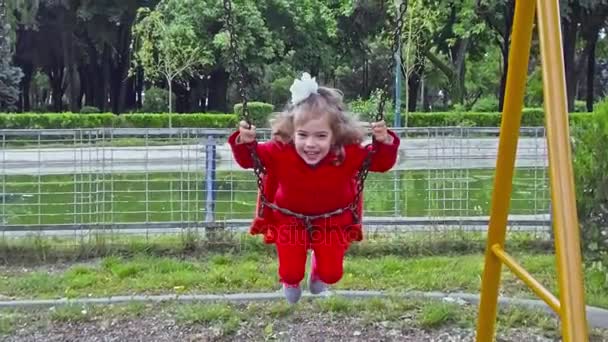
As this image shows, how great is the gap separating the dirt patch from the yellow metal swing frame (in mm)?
1022

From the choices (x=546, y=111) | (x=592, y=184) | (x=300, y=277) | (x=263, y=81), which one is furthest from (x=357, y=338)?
(x=263, y=81)

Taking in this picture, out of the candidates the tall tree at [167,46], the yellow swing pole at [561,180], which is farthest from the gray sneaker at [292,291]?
the tall tree at [167,46]

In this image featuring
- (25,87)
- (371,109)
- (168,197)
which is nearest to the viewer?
(168,197)

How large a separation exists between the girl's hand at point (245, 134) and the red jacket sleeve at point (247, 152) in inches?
0.5

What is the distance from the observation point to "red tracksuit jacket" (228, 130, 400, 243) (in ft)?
8.71

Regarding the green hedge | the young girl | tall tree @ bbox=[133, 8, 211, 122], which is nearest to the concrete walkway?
the young girl

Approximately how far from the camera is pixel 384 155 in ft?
8.73

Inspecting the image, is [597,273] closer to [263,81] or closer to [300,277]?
[300,277]

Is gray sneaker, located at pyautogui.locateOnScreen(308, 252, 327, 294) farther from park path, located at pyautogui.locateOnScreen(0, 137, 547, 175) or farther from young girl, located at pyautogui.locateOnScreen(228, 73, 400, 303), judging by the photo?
park path, located at pyautogui.locateOnScreen(0, 137, 547, 175)

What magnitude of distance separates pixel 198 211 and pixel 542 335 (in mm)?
2904

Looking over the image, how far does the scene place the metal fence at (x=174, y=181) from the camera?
5.93m

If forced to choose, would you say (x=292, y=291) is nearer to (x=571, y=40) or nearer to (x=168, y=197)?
(x=168, y=197)

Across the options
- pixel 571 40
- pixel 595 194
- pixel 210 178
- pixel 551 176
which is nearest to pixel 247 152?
pixel 551 176

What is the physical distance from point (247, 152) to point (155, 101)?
33.2 m
